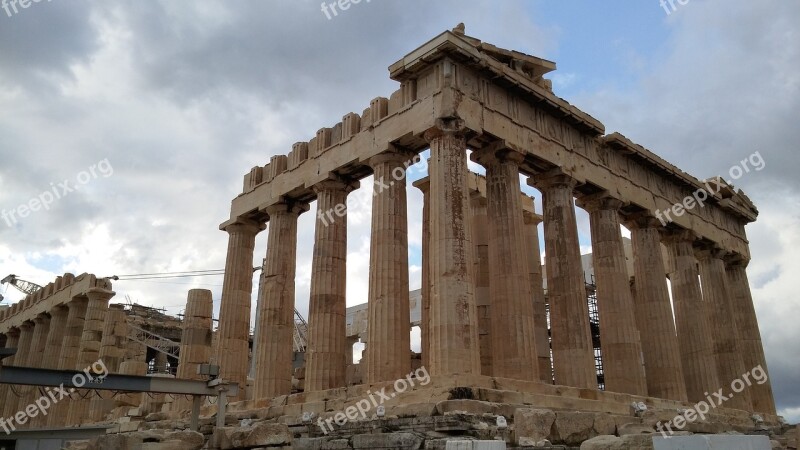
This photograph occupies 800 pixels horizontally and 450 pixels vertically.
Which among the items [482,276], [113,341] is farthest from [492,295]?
[113,341]

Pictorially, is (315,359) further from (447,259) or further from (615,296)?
(615,296)

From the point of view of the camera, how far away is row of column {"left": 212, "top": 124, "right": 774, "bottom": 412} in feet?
66.3

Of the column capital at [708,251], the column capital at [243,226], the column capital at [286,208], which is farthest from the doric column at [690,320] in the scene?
the column capital at [243,226]

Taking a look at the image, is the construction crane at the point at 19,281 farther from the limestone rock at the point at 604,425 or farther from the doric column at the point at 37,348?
the limestone rock at the point at 604,425

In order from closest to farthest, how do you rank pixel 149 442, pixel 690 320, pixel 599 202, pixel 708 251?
pixel 149 442 → pixel 599 202 → pixel 690 320 → pixel 708 251

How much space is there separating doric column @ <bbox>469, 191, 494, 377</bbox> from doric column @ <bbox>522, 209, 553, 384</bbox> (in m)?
1.86

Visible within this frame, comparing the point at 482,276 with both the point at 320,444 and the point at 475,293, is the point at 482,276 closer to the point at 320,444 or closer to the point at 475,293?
the point at 475,293

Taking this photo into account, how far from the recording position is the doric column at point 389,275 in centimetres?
2080

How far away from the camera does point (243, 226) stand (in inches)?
1198

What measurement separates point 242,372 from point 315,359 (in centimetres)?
598

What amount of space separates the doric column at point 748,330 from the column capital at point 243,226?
80.3 feet

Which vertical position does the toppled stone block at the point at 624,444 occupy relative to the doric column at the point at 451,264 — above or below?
below

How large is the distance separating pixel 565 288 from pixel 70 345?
101 ft

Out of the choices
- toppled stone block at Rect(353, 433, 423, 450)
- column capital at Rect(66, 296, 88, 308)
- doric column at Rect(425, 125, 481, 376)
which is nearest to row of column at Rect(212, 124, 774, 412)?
doric column at Rect(425, 125, 481, 376)
